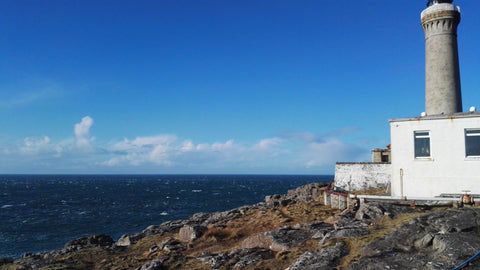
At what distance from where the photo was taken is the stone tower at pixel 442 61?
86.9 feet

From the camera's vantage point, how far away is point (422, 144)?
18.6 metres

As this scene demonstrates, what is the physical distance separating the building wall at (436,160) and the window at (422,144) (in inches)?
7.5

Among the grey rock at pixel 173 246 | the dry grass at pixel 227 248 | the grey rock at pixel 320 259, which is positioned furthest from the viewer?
the grey rock at pixel 173 246

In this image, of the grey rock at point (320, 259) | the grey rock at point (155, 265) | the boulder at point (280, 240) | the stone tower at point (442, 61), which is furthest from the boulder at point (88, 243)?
the stone tower at point (442, 61)

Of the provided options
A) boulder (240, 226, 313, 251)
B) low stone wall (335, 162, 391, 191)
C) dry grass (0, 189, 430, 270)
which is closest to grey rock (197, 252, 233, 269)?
dry grass (0, 189, 430, 270)

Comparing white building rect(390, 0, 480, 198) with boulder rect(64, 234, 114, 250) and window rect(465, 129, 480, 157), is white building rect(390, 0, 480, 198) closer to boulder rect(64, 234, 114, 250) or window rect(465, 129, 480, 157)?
window rect(465, 129, 480, 157)

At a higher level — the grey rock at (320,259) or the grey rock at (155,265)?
the grey rock at (320,259)

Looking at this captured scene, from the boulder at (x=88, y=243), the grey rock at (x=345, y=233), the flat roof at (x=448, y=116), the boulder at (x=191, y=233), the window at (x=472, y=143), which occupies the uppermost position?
the flat roof at (x=448, y=116)

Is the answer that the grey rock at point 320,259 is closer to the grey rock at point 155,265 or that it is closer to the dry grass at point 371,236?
the dry grass at point 371,236

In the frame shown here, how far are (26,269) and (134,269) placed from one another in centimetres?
549

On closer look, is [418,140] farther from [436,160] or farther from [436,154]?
[436,160]

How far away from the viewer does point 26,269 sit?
52.4 ft

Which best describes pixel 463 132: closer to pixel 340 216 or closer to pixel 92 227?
pixel 340 216

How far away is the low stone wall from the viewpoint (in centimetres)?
2772
